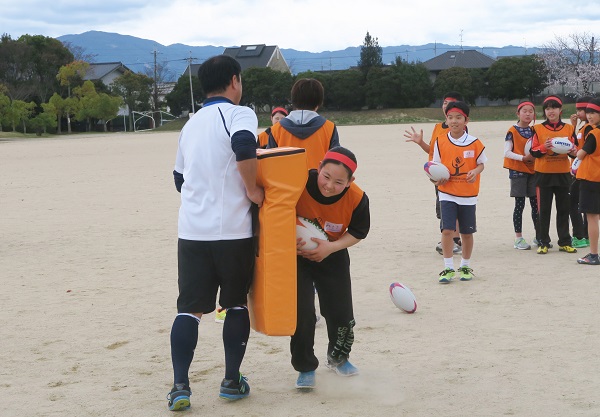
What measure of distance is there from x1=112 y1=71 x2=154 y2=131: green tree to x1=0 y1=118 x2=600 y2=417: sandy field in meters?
79.9

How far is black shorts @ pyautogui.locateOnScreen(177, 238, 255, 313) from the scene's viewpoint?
4.59 metres

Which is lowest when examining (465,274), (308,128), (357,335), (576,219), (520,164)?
(357,335)

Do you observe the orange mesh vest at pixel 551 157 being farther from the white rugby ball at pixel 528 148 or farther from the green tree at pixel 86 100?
the green tree at pixel 86 100

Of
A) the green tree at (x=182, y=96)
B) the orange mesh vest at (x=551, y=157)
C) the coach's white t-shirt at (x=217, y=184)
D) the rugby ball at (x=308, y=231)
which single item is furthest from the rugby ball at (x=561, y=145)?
the green tree at (x=182, y=96)

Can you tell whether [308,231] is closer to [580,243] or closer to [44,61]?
[580,243]

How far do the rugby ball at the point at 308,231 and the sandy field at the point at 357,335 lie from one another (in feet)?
3.22

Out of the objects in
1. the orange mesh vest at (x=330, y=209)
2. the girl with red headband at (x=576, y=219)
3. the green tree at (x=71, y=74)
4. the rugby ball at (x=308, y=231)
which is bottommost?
the girl with red headband at (x=576, y=219)


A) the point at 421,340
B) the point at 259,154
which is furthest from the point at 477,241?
the point at 259,154

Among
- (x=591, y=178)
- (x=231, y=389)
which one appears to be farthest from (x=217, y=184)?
(x=591, y=178)

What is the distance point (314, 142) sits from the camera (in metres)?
6.14

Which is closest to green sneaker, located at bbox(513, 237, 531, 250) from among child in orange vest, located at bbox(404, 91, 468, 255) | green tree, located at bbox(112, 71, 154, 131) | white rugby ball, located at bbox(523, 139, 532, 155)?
child in orange vest, located at bbox(404, 91, 468, 255)

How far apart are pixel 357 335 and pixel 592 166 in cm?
402

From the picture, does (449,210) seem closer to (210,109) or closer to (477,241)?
(477,241)

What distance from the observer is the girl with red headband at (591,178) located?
28.6 feet
